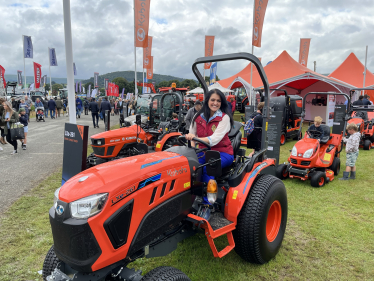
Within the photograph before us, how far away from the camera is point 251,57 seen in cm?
254

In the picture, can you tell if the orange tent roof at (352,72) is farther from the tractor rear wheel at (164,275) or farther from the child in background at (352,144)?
the tractor rear wheel at (164,275)

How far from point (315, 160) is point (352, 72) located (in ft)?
46.4

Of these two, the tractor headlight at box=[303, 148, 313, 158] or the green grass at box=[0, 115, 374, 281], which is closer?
the green grass at box=[0, 115, 374, 281]

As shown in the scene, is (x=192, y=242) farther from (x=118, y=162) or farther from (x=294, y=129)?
(x=294, y=129)

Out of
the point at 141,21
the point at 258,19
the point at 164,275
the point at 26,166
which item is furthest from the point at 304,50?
the point at 164,275

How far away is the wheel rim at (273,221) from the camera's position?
293cm

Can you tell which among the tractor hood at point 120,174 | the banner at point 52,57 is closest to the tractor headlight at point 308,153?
the tractor hood at point 120,174

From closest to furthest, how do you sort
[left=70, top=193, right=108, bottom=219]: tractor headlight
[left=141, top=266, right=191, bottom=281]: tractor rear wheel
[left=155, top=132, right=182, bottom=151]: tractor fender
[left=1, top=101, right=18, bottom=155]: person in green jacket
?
[left=70, top=193, right=108, bottom=219]: tractor headlight → [left=141, top=266, right=191, bottom=281]: tractor rear wheel → [left=155, top=132, right=182, bottom=151]: tractor fender → [left=1, top=101, right=18, bottom=155]: person in green jacket

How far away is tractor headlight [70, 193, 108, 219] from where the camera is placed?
1.60 m

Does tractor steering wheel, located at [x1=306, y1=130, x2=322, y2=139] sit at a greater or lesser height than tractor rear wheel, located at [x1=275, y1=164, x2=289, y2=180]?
greater

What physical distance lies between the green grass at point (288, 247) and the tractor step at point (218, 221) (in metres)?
0.59

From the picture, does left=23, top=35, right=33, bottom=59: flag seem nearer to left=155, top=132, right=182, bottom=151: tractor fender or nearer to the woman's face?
left=155, top=132, right=182, bottom=151: tractor fender

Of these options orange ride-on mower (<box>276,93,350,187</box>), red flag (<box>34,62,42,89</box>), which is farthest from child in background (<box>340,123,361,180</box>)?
red flag (<box>34,62,42,89</box>)

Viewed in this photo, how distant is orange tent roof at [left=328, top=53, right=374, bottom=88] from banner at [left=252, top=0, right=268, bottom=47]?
8.48 m
